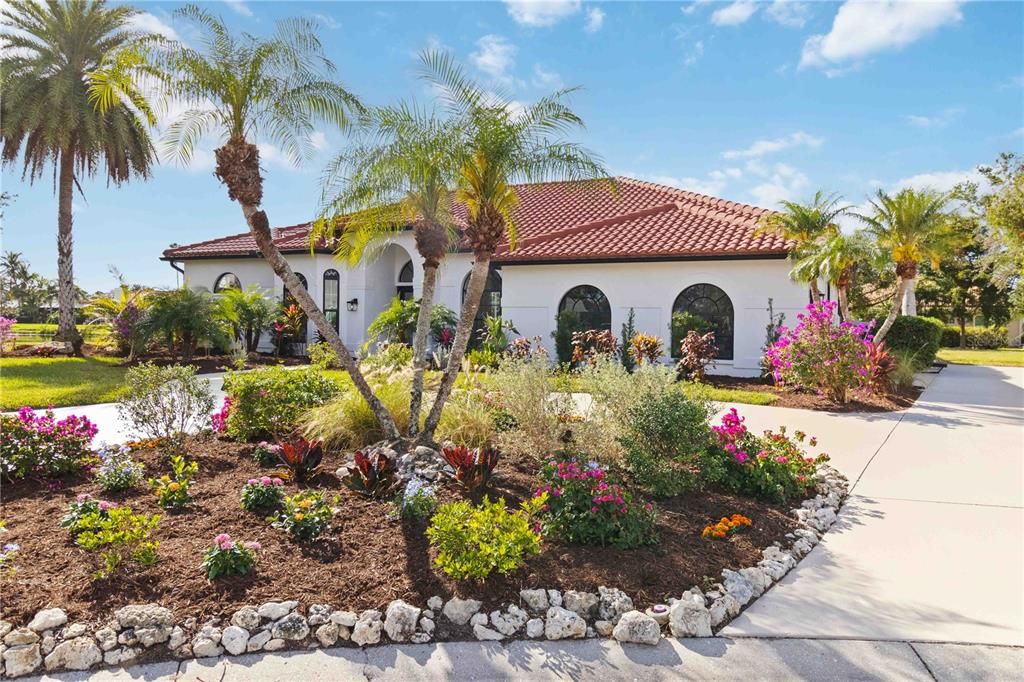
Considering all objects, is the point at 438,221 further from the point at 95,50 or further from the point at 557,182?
the point at 95,50

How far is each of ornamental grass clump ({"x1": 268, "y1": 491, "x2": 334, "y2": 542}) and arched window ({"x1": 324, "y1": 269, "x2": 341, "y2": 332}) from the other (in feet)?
55.5

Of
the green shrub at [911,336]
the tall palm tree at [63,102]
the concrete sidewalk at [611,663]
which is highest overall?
the tall palm tree at [63,102]

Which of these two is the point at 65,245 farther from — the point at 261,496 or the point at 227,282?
the point at 261,496

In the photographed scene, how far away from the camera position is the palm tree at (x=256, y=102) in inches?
242

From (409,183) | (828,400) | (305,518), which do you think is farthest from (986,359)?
(305,518)

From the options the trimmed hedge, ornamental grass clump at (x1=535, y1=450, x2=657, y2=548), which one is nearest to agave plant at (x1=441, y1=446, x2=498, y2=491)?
ornamental grass clump at (x1=535, y1=450, x2=657, y2=548)

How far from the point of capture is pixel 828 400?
11.8 m

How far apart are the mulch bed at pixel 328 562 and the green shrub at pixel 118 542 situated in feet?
0.30

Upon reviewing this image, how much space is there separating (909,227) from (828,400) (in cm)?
553

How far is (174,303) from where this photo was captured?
16391 mm

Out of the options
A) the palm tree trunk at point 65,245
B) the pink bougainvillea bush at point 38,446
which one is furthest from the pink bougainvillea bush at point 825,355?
the palm tree trunk at point 65,245

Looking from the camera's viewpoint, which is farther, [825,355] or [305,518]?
[825,355]

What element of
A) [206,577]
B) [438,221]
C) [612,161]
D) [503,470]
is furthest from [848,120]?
[206,577]

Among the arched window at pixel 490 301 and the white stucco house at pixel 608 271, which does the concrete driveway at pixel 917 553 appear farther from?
the arched window at pixel 490 301
